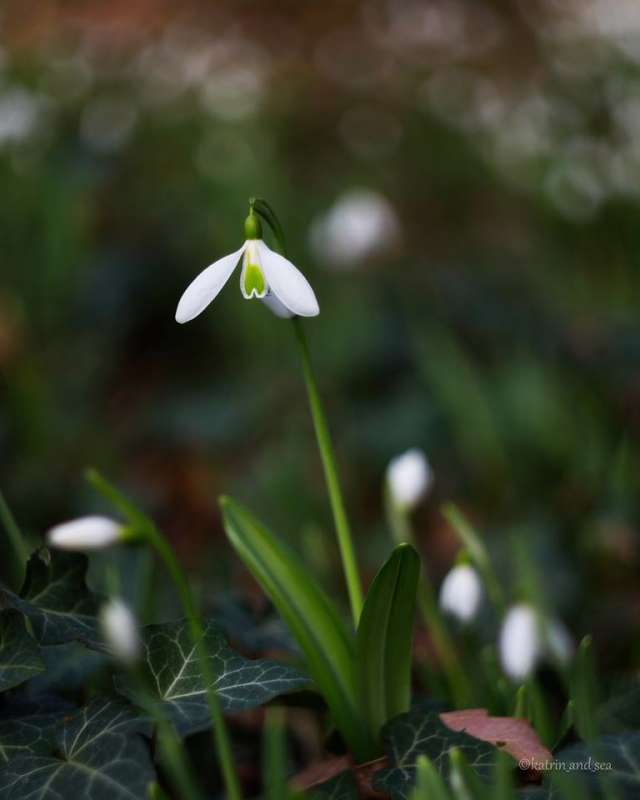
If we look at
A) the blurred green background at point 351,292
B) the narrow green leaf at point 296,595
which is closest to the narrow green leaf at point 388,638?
the narrow green leaf at point 296,595

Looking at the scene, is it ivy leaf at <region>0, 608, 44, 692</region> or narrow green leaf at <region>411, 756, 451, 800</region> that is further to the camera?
ivy leaf at <region>0, 608, 44, 692</region>

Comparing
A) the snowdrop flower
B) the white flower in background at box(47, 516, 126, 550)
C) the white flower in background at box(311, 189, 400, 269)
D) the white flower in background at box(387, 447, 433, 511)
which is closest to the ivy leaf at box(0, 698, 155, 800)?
the white flower in background at box(47, 516, 126, 550)

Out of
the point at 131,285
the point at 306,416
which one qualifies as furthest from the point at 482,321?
the point at 131,285

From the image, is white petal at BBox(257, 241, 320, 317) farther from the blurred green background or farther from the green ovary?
the blurred green background

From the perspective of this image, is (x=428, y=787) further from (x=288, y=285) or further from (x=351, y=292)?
(x=351, y=292)

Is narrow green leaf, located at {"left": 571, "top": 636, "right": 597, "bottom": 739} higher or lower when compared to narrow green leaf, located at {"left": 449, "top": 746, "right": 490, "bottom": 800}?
lower

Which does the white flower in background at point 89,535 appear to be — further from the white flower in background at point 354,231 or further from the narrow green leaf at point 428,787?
the white flower in background at point 354,231

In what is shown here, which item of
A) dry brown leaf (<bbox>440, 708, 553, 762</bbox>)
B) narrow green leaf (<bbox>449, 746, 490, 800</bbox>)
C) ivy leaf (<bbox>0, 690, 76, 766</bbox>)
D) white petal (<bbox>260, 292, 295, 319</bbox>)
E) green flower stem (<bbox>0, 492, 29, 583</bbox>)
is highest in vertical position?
white petal (<bbox>260, 292, 295, 319</bbox>)

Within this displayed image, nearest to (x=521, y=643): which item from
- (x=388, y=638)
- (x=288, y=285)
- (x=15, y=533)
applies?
(x=388, y=638)
